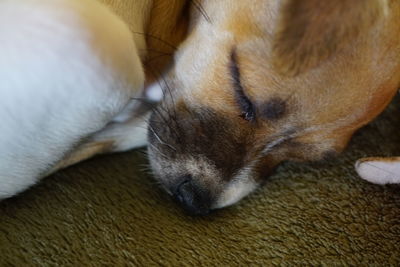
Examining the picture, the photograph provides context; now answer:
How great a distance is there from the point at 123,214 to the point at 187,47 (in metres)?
0.42

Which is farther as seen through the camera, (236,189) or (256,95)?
(236,189)

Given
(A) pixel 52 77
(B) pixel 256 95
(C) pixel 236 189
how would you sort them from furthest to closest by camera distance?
1. (C) pixel 236 189
2. (B) pixel 256 95
3. (A) pixel 52 77

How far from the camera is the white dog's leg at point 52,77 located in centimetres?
111

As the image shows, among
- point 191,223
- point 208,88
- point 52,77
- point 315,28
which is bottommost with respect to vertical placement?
point 191,223

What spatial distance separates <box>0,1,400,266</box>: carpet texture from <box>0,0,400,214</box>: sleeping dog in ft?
0.16

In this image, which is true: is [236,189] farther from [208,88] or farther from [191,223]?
[208,88]

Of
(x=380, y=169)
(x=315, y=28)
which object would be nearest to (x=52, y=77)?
(x=315, y=28)

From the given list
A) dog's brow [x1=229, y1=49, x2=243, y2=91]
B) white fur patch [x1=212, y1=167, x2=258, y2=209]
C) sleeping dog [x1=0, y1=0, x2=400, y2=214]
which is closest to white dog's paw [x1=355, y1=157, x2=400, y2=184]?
sleeping dog [x1=0, y1=0, x2=400, y2=214]

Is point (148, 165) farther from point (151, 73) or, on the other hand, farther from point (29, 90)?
point (29, 90)

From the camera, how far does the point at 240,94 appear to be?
1.34 m

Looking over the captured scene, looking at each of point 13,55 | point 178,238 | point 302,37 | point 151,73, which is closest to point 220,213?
point 178,238

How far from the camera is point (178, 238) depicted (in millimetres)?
1339

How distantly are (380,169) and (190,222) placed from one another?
48cm

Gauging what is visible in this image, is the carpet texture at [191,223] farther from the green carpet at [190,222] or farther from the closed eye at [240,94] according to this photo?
the closed eye at [240,94]
